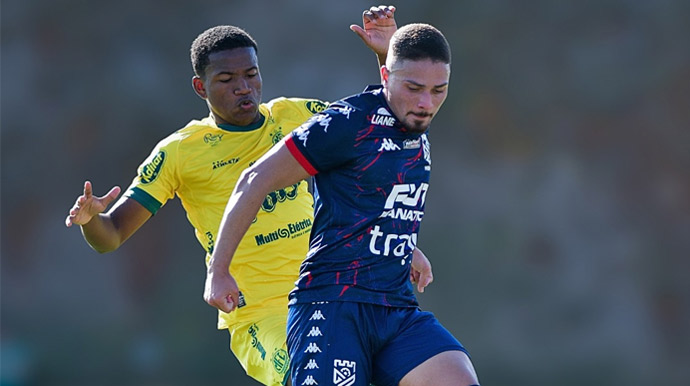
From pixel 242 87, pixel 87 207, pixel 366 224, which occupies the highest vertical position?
pixel 242 87

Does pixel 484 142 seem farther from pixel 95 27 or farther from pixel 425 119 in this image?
pixel 425 119

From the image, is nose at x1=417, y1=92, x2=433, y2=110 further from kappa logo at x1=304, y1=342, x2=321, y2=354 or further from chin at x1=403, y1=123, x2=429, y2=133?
kappa logo at x1=304, y1=342, x2=321, y2=354

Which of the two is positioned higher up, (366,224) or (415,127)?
(415,127)

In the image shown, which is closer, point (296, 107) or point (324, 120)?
point (324, 120)

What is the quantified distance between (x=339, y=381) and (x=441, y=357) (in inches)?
15.1

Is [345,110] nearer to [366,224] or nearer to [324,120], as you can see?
[324,120]

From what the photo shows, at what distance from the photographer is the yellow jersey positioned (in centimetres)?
459

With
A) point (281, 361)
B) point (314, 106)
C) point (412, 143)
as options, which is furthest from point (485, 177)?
point (412, 143)

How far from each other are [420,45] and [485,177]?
16.8ft

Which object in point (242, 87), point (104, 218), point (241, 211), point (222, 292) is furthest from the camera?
point (242, 87)

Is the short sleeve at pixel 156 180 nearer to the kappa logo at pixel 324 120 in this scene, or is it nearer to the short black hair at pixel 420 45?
the kappa logo at pixel 324 120

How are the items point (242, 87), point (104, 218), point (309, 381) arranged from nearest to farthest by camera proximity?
point (309, 381), point (104, 218), point (242, 87)

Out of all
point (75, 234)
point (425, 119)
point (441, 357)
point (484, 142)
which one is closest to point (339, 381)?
point (441, 357)

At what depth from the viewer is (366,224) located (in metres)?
3.71
